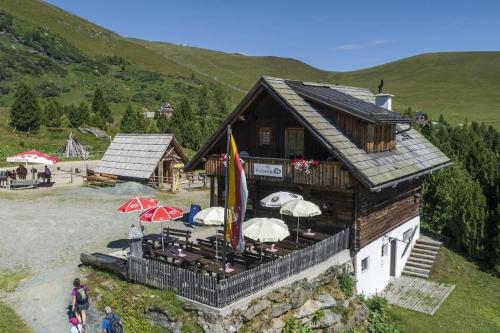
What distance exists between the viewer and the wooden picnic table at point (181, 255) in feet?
55.4

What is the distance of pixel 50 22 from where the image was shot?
456 ft

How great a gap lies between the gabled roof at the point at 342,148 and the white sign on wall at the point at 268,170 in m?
2.58

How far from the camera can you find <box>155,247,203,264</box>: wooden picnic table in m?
16.9

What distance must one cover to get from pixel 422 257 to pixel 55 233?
785 inches

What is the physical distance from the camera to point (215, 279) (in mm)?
13836

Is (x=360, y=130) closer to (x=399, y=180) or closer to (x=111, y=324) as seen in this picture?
(x=399, y=180)

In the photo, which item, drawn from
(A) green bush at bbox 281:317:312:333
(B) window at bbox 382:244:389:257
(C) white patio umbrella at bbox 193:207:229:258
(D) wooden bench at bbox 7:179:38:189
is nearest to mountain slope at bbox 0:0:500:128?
(D) wooden bench at bbox 7:179:38:189

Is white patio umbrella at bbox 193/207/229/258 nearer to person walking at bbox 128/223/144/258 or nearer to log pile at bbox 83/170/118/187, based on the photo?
person walking at bbox 128/223/144/258

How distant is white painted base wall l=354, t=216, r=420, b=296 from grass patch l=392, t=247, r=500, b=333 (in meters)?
1.68

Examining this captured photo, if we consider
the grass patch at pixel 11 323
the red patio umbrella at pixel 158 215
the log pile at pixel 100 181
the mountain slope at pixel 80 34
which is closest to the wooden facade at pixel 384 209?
the red patio umbrella at pixel 158 215

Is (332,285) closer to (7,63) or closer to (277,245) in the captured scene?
(277,245)

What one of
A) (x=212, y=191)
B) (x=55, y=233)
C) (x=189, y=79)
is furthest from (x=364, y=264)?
(x=189, y=79)

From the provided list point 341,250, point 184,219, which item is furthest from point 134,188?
point 341,250

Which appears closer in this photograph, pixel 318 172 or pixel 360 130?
pixel 318 172
